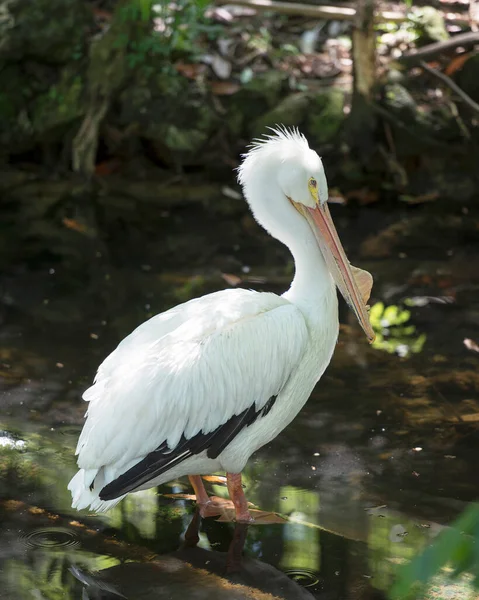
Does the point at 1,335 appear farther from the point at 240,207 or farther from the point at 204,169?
the point at 204,169

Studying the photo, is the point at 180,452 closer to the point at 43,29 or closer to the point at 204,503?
the point at 204,503

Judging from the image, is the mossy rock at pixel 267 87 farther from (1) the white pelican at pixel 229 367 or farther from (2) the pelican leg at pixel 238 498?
(2) the pelican leg at pixel 238 498

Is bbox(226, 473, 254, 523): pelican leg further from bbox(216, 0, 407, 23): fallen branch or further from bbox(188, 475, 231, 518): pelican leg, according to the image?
bbox(216, 0, 407, 23): fallen branch

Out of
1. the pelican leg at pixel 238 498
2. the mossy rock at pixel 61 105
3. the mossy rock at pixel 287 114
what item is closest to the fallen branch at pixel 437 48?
the mossy rock at pixel 287 114

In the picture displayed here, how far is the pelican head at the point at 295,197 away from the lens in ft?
12.2

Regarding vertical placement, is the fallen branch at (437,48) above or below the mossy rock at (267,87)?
above

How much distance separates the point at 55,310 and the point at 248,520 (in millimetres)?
2696

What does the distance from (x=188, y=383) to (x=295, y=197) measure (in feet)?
3.11

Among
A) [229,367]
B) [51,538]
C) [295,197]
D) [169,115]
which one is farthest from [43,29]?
[51,538]

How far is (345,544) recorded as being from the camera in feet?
11.5

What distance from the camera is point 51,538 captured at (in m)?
3.46

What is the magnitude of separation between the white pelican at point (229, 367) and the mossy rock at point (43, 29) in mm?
6275

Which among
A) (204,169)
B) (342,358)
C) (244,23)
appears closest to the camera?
(342,358)

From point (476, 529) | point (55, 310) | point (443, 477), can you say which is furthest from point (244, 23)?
point (476, 529)
